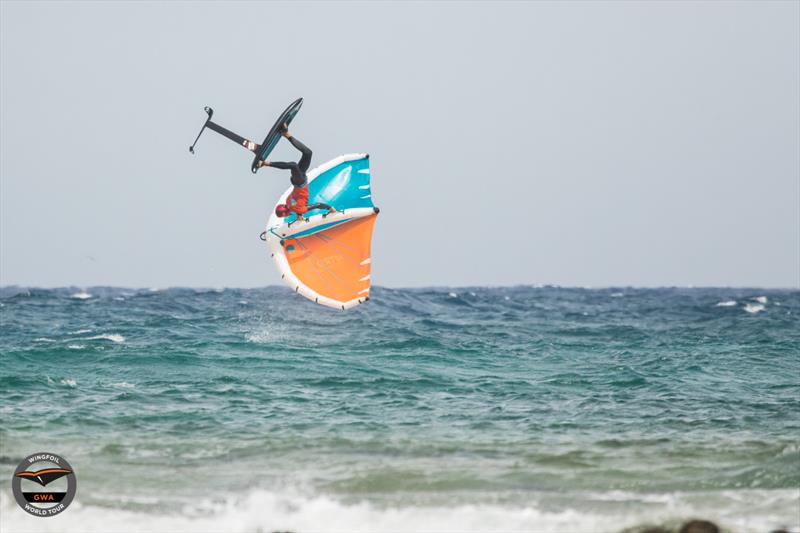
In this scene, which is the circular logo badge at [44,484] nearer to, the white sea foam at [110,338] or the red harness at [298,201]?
the red harness at [298,201]

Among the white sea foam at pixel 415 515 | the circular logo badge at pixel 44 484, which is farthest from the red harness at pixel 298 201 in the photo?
the white sea foam at pixel 415 515

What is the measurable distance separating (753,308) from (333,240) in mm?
35413

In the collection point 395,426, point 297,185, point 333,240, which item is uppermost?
point 297,185

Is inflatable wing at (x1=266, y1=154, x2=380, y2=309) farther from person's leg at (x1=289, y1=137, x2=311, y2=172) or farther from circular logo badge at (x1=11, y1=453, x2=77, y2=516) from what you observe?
circular logo badge at (x1=11, y1=453, x2=77, y2=516)

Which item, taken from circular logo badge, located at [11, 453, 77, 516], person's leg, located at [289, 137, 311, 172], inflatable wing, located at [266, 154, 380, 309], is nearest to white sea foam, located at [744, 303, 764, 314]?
inflatable wing, located at [266, 154, 380, 309]

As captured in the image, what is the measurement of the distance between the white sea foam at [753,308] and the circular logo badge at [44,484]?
125 ft

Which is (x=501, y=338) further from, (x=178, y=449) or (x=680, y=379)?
(x=178, y=449)

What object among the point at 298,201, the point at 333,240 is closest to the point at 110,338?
the point at 333,240

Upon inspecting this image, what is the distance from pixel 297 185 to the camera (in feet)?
56.8

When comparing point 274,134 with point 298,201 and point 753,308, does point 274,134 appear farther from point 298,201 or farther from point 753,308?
point 753,308

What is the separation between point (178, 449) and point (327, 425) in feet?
9.49

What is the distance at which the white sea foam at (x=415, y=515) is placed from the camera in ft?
37.5

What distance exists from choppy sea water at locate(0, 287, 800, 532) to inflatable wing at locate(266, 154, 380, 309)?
249cm

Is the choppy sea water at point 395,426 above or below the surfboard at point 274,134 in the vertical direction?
below
